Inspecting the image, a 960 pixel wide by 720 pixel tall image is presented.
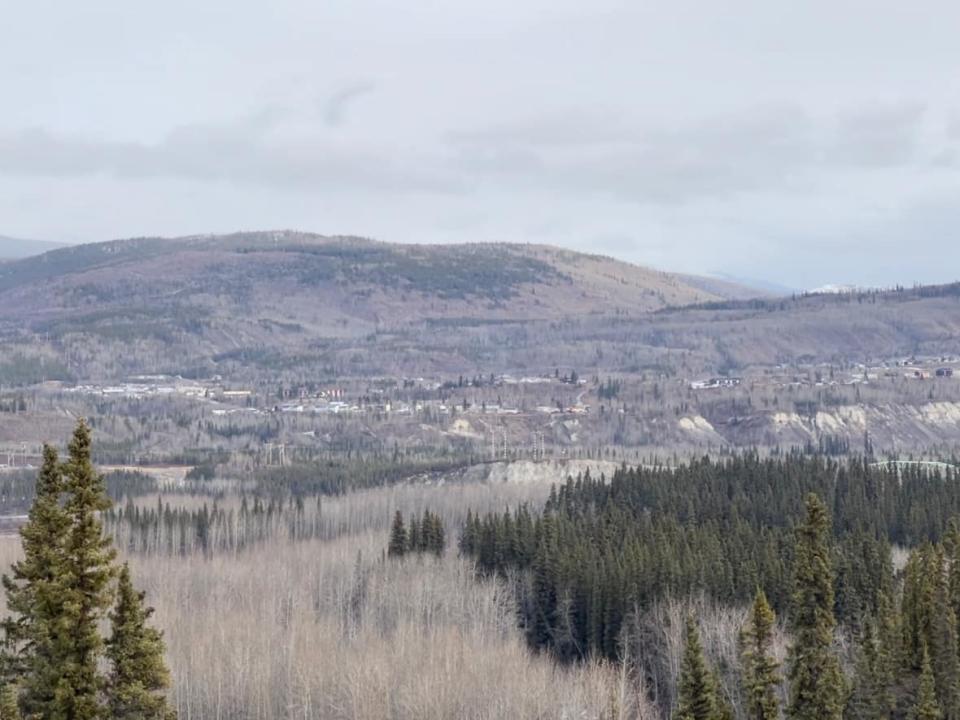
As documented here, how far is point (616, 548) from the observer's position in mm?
99125

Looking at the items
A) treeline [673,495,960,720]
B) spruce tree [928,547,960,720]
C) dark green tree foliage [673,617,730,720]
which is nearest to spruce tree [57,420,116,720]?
treeline [673,495,960,720]

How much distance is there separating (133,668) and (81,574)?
2869mm

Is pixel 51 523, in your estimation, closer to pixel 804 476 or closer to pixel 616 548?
pixel 616 548

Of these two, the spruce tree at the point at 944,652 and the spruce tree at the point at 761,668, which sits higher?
the spruce tree at the point at 761,668

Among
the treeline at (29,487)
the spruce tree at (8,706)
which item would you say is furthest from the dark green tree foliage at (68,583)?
the treeline at (29,487)

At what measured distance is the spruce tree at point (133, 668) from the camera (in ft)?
110

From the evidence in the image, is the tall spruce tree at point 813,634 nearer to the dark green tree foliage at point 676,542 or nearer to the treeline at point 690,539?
the treeline at point 690,539

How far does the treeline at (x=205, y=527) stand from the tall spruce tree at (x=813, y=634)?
3132 inches

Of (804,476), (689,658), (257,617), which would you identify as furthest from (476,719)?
(804,476)

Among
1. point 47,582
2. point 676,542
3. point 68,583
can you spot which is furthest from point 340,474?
point 68,583

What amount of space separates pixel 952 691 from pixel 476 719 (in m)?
20.0

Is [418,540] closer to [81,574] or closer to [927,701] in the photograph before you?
[927,701]

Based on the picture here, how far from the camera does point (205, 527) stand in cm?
13100

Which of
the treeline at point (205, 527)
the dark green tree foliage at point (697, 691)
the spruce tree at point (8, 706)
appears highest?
the spruce tree at point (8, 706)
